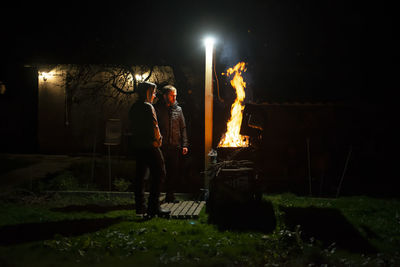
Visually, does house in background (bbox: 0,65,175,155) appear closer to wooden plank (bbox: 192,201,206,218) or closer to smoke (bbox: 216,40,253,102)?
smoke (bbox: 216,40,253,102)

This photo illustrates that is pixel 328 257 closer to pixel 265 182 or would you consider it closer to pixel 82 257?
pixel 82 257

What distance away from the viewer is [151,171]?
6.62 meters

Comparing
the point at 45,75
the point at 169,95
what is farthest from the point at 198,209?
the point at 45,75

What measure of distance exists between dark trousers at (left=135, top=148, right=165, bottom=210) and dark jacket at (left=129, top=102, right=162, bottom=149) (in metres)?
0.15

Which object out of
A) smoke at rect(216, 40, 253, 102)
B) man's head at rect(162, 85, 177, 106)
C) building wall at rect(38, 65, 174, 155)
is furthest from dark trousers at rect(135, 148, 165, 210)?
building wall at rect(38, 65, 174, 155)

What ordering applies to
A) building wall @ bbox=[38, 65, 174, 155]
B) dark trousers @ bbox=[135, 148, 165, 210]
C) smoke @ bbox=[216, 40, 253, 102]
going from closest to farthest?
dark trousers @ bbox=[135, 148, 165, 210]
smoke @ bbox=[216, 40, 253, 102]
building wall @ bbox=[38, 65, 174, 155]

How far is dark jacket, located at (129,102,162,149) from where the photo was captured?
645 centimetres

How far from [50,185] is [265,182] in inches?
256

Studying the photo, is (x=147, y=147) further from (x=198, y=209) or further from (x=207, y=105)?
(x=207, y=105)

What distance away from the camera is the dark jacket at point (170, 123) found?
24.5ft

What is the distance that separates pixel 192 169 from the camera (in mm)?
9430

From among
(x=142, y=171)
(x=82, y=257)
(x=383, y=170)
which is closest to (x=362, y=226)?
(x=142, y=171)

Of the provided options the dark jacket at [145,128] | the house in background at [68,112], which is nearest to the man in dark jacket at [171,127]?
the dark jacket at [145,128]

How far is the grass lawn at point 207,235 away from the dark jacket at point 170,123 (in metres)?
1.73
